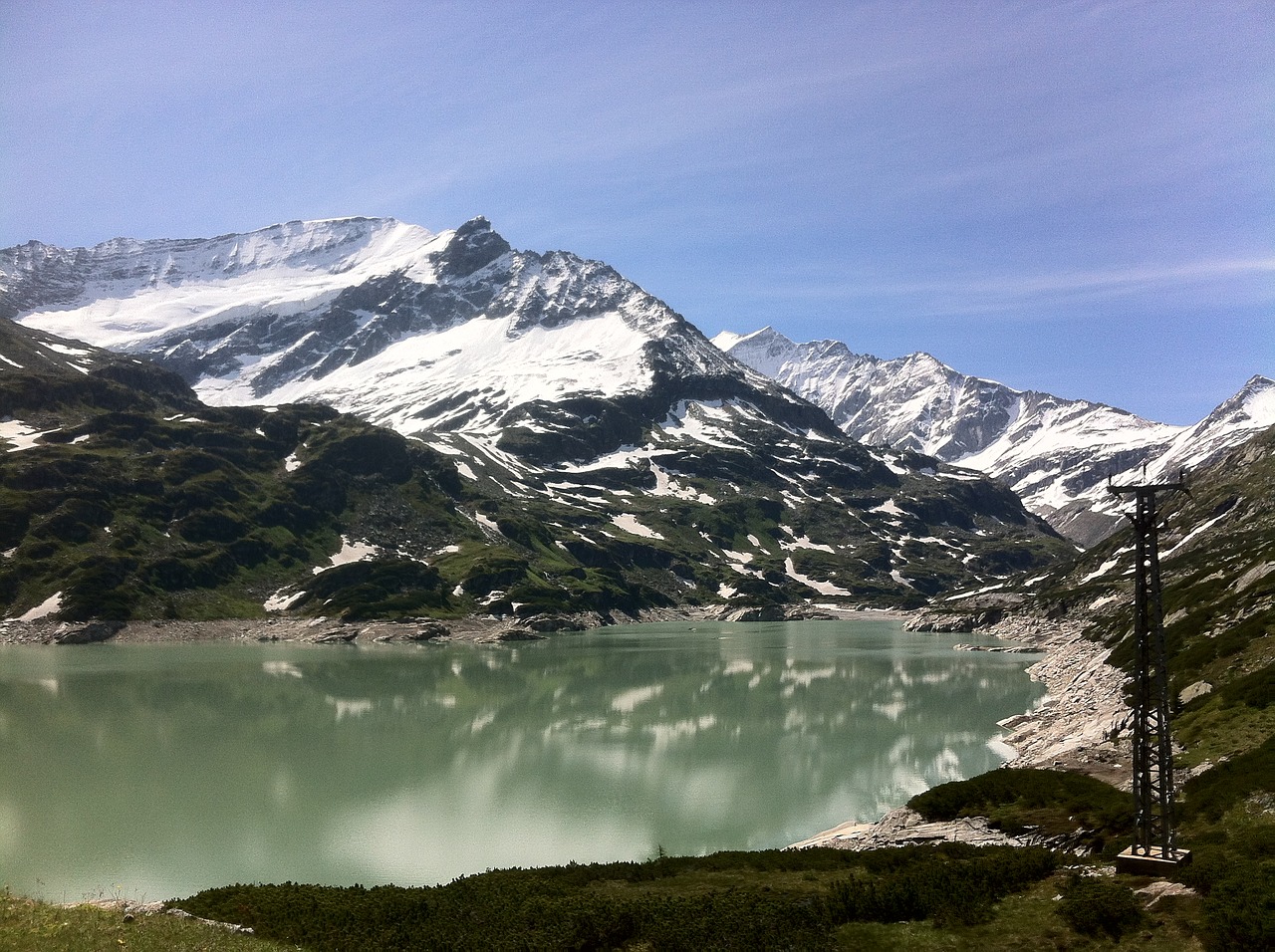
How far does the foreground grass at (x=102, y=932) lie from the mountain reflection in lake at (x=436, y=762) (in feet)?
49.7

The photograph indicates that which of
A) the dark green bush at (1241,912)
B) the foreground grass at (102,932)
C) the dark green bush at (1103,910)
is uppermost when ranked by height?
the dark green bush at (1241,912)

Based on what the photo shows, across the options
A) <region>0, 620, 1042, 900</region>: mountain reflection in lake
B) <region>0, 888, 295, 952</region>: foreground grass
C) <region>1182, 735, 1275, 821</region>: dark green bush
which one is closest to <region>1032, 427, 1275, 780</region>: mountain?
<region>1182, 735, 1275, 821</region>: dark green bush

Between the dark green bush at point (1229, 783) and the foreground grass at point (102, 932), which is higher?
the dark green bush at point (1229, 783)

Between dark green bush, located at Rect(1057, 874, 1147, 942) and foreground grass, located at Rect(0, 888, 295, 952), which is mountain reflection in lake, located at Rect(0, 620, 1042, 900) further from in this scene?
dark green bush, located at Rect(1057, 874, 1147, 942)

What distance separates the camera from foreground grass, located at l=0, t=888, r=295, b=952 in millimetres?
21875

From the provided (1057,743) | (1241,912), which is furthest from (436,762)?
(1241,912)

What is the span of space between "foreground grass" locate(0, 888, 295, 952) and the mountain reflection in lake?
596 inches

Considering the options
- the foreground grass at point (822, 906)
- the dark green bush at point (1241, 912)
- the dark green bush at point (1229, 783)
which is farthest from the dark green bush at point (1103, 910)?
the dark green bush at point (1229, 783)

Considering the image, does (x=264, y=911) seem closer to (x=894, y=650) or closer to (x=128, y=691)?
(x=128, y=691)

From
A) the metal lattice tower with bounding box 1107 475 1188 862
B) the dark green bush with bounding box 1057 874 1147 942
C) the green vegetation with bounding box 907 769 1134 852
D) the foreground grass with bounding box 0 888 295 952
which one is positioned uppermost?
the metal lattice tower with bounding box 1107 475 1188 862

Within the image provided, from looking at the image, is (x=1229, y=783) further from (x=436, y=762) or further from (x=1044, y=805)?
(x=436, y=762)

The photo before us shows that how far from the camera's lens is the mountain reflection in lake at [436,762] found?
155 feet

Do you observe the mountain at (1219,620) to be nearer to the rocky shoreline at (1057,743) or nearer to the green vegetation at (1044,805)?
the rocky shoreline at (1057,743)

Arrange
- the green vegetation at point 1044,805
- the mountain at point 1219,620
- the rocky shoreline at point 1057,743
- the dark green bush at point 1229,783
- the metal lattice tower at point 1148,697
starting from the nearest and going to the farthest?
the metal lattice tower at point 1148,697
the dark green bush at point 1229,783
the green vegetation at point 1044,805
the mountain at point 1219,620
the rocky shoreline at point 1057,743
